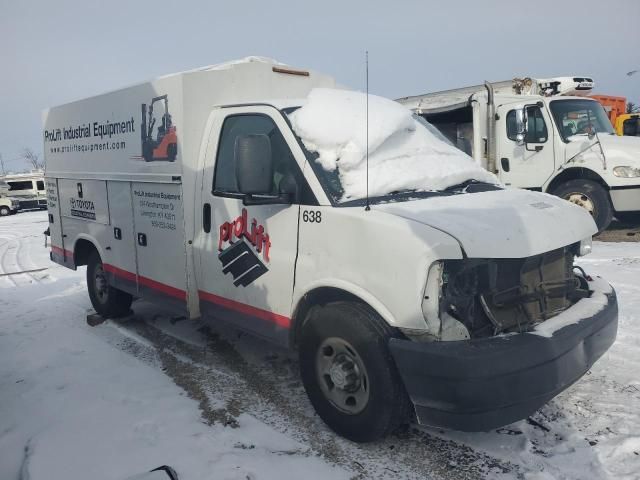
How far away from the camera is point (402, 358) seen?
8.95 ft

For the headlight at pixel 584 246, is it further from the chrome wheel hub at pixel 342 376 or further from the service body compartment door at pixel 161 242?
the service body compartment door at pixel 161 242

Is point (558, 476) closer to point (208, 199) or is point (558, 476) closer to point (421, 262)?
point (421, 262)

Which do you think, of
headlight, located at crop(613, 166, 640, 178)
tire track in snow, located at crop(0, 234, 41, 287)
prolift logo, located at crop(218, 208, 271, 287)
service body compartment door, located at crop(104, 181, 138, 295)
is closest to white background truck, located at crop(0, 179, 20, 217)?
tire track in snow, located at crop(0, 234, 41, 287)

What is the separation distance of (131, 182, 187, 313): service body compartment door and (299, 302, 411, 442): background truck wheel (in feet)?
5.55

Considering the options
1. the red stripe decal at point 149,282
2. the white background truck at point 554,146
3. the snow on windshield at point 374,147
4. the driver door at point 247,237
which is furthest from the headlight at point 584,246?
the white background truck at point 554,146

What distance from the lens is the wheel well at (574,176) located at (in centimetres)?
887

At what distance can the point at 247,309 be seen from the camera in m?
3.91

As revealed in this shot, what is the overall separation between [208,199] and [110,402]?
174 centimetres

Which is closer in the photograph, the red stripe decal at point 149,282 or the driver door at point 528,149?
the red stripe decal at point 149,282

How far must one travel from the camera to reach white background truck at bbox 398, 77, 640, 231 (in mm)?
8641

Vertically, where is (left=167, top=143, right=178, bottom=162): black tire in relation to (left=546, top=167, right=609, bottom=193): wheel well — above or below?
above

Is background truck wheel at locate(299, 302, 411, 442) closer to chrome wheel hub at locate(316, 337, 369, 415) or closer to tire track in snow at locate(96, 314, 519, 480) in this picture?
chrome wheel hub at locate(316, 337, 369, 415)

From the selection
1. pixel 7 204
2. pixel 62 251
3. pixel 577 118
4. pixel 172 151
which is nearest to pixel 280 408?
pixel 172 151

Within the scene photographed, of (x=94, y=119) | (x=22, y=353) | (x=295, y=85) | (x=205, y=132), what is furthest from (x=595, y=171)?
(x=22, y=353)
